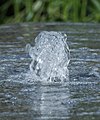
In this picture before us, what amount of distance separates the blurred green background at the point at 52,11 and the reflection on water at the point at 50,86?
5.13ft

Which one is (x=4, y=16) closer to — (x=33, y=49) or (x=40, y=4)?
(x=40, y=4)

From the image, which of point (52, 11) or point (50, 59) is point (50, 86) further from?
point (52, 11)

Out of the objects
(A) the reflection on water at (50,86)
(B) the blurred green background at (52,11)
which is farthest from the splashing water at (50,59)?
(B) the blurred green background at (52,11)

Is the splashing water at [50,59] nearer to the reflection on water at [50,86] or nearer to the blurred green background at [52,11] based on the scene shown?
the reflection on water at [50,86]

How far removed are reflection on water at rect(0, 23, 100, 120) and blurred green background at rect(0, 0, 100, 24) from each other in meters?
1.56

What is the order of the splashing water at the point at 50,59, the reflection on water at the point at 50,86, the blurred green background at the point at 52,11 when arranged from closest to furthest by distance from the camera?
the reflection on water at the point at 50,86
the splashing water at the point at 50,59
the blurred green background at the point at 52,11

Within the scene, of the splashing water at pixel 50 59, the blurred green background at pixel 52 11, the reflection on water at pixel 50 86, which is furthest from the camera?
the blurred green background at pixel 52 11

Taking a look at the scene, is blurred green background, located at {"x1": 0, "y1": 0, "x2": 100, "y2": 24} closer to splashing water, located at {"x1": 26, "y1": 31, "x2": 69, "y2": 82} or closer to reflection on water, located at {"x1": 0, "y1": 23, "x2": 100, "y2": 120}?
reflection on water, located at {"x1": 0, "y1": 23, "x2": 100, "y2": 120}

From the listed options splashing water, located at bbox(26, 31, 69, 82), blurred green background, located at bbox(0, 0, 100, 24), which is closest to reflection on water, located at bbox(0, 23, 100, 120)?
splashing water, located at bbox(26, 31, 69, 82)

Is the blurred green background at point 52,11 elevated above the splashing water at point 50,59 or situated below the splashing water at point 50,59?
below

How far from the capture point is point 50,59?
2461 mm

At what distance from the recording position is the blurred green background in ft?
16.1

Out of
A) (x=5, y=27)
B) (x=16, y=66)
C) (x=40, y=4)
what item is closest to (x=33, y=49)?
(x=16, y=66)

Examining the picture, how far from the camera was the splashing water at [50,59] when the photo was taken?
2396 millimetres
